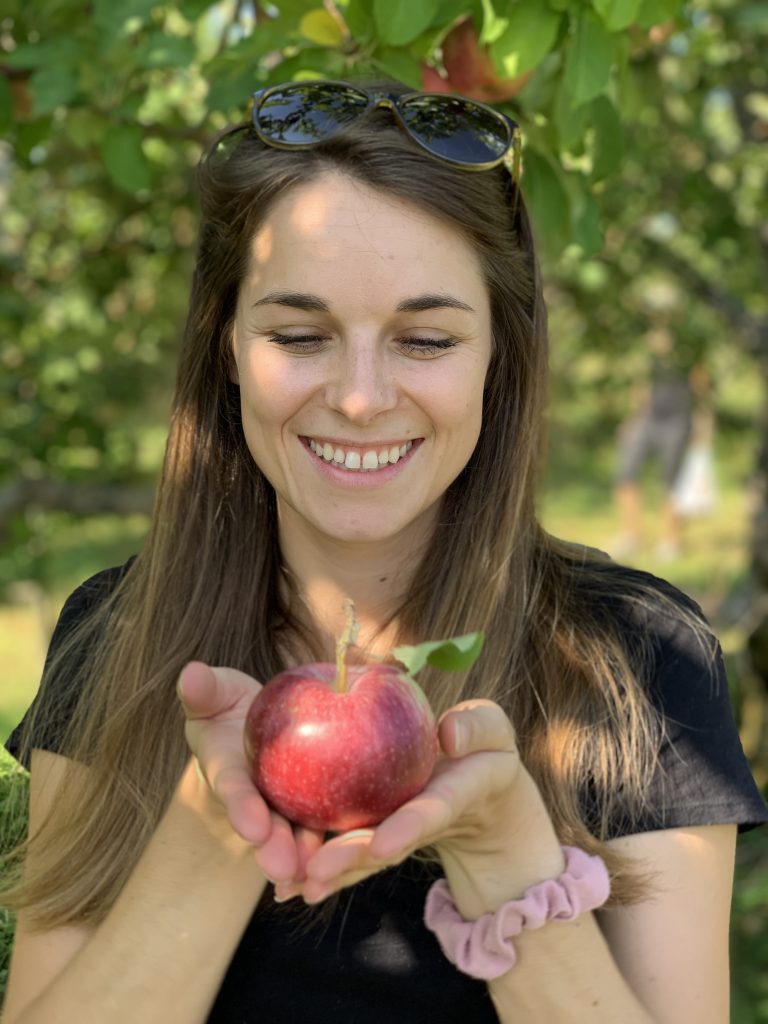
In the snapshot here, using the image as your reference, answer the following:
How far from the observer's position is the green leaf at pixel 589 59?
1951 mm

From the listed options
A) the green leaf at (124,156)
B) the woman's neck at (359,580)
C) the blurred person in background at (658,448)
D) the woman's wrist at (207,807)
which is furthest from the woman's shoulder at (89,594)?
the blurred person in background at (658,448)

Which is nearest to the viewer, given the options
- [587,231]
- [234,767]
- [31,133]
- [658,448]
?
[234,767]

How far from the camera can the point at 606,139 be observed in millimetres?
2180

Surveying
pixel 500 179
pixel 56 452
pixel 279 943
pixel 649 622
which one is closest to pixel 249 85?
pixel 500 179

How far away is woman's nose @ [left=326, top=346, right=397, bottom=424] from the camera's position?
1684 mm

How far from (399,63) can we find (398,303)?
0.57 metres

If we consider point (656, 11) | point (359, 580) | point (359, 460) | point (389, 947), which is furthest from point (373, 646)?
point (656, 11)

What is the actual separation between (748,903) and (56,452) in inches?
105

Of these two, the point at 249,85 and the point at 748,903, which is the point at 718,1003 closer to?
the point at 249,85

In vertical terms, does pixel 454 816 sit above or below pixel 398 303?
below

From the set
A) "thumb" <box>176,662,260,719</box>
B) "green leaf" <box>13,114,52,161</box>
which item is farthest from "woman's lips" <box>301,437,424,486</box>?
"green leaf" <box>13,114,52,161</box>

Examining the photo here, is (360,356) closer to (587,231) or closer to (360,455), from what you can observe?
(360,455)

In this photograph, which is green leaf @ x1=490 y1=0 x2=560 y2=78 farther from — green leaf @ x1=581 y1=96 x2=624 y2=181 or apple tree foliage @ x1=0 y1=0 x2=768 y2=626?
green leaf @ x1=581 y1=96 x2=624 y2=181

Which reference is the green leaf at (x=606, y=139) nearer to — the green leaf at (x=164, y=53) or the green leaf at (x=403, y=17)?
the green leaf at (x=403, y=17)
